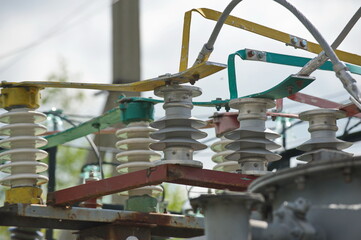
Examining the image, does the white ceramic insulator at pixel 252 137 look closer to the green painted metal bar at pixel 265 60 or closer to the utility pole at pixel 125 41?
the green painted metal bar at pixel 265 60

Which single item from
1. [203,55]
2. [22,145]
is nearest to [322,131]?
[203,55]

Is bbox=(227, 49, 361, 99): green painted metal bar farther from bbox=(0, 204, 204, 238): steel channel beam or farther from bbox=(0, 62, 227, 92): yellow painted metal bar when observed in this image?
bbox=(0, 204, 204, 238): steel channel beam

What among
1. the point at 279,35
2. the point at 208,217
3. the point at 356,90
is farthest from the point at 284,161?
the point at 208,217

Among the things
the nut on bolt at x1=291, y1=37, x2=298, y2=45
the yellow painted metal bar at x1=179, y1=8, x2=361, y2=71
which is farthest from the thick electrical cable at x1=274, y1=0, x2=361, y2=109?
the nut on bolt at x1=291, y1=37, x2=298, y2=45

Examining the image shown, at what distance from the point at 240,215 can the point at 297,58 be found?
3.98 metres

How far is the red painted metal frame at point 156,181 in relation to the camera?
8.80 meters

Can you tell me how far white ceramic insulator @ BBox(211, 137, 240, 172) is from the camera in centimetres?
1096

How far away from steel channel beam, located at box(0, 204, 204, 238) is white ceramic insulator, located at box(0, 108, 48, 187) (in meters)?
0.42

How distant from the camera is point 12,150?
10.0 m

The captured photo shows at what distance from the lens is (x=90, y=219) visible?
988 centimetres

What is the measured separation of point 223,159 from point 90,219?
6.01 feet

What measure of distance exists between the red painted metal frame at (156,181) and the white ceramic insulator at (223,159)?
1.69 metres

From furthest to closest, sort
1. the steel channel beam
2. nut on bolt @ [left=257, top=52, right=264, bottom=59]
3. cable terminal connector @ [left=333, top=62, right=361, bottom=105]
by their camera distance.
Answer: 1. the steel channel beam
2. nut on bolt @ [left=257, top=52, right=264, bottom=59]
3. cable terminal connector @ [left=333, top=62, right=361, bottom=105]

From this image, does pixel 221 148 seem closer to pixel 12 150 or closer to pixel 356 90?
pixel 12 150
